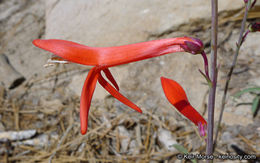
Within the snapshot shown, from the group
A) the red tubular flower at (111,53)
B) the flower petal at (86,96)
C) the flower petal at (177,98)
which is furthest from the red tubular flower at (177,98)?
the flower petal at (86,96)

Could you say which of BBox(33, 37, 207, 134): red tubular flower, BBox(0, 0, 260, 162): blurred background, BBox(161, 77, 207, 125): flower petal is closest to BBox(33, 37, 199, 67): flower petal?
BBox(33, 37, 207, 134): red tubular flower

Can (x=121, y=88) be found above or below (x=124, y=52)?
below

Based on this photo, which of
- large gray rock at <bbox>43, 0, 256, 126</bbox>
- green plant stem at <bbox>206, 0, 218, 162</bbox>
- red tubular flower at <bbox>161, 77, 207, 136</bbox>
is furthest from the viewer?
large gray rock at <bbox>43, 0, 256, 126</bbox>

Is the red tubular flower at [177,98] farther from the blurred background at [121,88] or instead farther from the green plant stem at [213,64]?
the blurred background at [121,88]

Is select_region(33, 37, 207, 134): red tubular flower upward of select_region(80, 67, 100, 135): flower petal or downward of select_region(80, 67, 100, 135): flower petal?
upward

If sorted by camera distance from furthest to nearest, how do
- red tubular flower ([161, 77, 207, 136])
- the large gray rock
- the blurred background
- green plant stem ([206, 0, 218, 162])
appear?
the large gray rock
the blurred background
red tubular flower ([161, 77, 207, 136])
green plant stem ([206, 0, 218, 162])

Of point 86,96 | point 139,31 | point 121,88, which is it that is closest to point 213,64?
point 86,96

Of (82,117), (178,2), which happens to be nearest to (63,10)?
(178,2)

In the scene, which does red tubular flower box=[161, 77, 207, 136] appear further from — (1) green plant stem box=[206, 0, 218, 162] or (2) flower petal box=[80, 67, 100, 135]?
(2) flower petal box=[80, 67, 100, 135]

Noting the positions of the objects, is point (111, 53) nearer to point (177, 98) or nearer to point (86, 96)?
point (86, 96)

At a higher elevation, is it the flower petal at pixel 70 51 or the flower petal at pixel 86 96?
the flower petal at pixel 70 51
